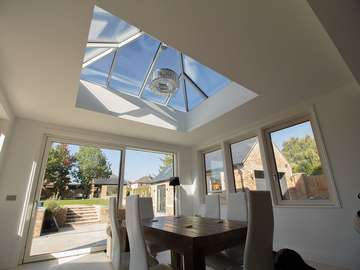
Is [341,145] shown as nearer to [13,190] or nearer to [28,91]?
[28,91]

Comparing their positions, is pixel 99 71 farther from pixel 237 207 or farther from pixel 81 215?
pixel 237 207

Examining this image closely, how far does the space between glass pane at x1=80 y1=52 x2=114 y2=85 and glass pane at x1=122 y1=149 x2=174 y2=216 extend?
190 centimetres

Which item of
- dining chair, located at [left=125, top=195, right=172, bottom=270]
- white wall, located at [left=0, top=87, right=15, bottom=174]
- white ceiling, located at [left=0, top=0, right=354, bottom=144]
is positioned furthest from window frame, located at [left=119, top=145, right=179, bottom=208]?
dining chair, located at [left=125, top=195, right=172, bottom=270]

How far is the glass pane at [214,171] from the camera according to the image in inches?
191

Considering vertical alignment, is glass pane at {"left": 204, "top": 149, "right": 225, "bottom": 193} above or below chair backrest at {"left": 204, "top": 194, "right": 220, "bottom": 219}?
above

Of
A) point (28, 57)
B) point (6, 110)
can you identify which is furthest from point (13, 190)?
point (28, 57)

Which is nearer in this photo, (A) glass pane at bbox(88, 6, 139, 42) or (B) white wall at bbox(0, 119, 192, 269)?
(A) glass pane at bbox(88, 6, 139, 42)

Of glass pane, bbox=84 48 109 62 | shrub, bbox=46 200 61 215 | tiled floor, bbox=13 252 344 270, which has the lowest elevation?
tiled floor, bbox=13 252 344 270

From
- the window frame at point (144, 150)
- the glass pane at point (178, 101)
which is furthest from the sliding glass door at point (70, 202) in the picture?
the glass pane at point (178, 101)

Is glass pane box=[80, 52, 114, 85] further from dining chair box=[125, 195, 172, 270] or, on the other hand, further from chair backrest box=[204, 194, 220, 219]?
chair backrest box=[204, 194, 220, 219]

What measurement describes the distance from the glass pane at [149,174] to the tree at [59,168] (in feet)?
4.00

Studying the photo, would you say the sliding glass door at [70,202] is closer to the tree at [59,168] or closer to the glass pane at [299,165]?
the tree at [59,168]

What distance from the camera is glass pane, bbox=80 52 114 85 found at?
3.29 m

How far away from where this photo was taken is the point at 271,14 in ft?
5.41
